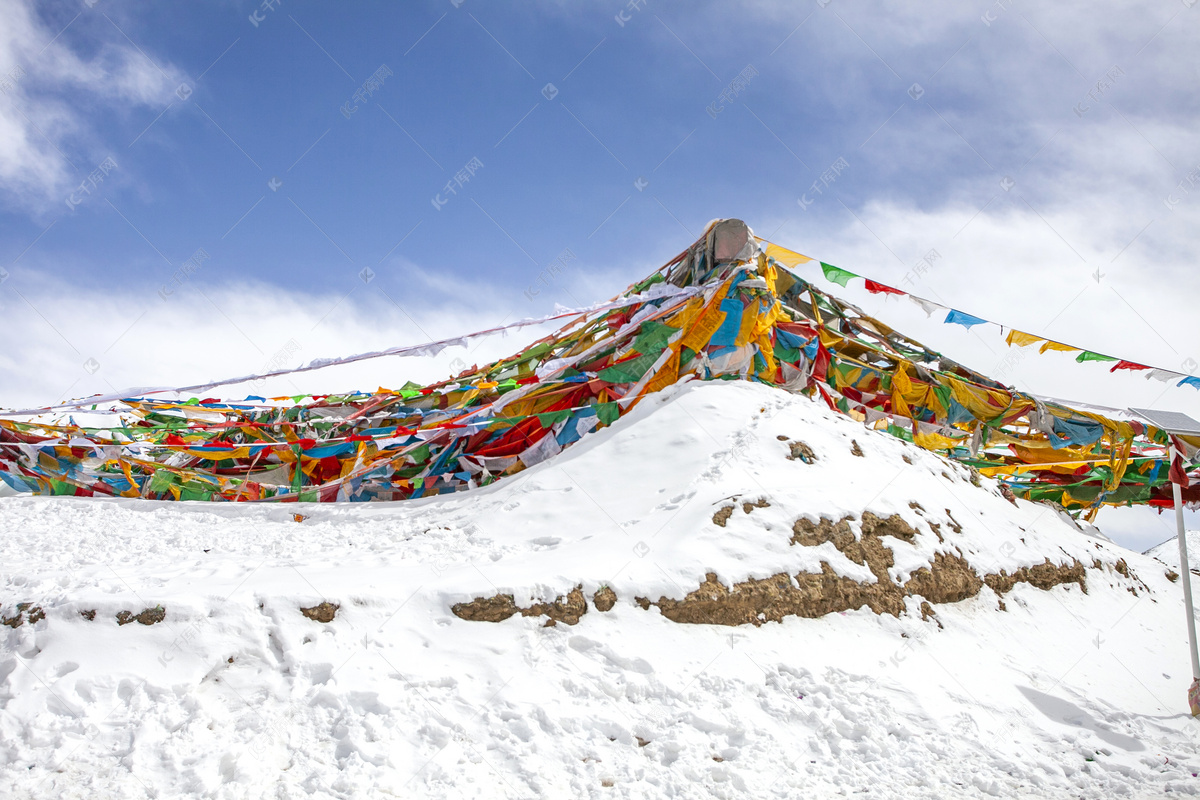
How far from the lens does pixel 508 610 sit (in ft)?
11.4

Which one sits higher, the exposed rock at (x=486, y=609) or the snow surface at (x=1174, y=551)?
the snow surface at (x=1174, y=551)

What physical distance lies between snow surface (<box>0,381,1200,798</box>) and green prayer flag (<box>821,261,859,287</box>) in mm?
2727

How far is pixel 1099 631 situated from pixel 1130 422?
10.9ft

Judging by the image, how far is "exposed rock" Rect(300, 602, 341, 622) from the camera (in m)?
3.32


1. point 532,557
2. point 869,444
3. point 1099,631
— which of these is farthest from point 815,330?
point 532,557

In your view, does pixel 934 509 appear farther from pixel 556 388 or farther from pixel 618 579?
pixel 556 388

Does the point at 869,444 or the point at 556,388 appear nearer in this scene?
the point at 869,444

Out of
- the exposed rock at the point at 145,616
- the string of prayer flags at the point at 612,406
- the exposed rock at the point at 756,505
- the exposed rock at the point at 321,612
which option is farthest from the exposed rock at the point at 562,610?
the string of prayer flags at the point at 612,406

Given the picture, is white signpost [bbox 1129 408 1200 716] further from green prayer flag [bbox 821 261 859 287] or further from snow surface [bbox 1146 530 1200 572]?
snow surface [bbox 1146 530 1200 572]

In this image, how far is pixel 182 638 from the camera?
312cm

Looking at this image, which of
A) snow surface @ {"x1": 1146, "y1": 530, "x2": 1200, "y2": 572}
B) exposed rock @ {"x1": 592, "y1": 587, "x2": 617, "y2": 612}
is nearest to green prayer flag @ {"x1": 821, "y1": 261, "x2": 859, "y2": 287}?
exposed rock @ {"x1": 592, "y1": 587, "x2": 617, "y2": 612}

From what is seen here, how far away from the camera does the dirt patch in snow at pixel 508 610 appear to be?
3.47 meters

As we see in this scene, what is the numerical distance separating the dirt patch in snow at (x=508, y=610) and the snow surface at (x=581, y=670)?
0.05 metres

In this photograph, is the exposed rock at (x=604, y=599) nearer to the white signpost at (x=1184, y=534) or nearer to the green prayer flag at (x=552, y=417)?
the green prayer flag at (x=552, y=417)
